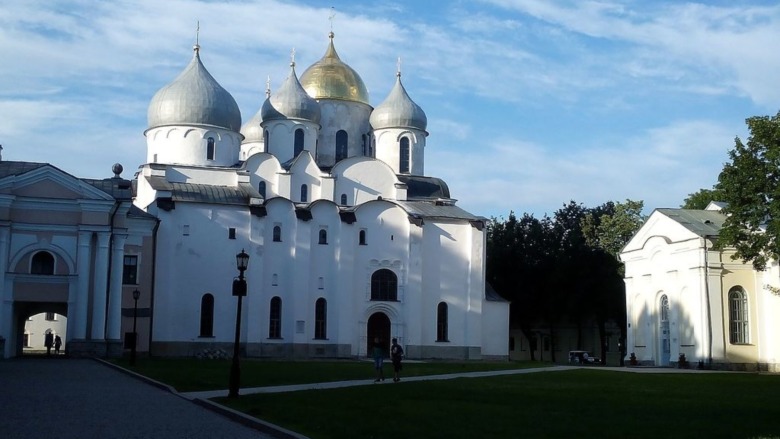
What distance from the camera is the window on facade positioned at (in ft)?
166

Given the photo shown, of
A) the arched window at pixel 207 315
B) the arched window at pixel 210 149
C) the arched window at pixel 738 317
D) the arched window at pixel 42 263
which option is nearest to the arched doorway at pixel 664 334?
the arched window at pixel 738 317

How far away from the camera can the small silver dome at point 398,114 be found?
62875mm

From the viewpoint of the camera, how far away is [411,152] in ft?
208

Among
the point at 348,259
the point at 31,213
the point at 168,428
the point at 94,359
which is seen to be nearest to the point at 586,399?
the point at 168,428

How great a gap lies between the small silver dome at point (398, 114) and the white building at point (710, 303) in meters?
18.2

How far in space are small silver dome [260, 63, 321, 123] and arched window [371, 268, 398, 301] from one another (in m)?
10.7

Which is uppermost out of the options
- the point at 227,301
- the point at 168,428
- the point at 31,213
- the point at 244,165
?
the point at 244,165

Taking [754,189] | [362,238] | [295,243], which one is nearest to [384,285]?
[362,238]

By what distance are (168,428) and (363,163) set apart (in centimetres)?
4379

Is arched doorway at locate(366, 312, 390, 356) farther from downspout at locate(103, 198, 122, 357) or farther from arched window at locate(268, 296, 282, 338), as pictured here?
downspout at locate(103, 198, 122, 357)

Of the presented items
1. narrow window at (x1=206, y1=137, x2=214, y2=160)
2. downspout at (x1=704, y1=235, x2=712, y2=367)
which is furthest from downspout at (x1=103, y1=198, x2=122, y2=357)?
downspout at (x1=704, y1=235, x2=712, y2=367)

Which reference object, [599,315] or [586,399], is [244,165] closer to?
[599,315]

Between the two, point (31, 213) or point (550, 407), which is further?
point (31, 213)

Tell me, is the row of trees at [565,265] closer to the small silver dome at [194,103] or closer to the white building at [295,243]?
the white building at [295,243]
